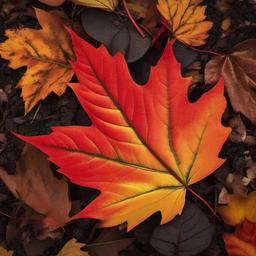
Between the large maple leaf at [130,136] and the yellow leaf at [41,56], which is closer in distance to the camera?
the large maple leaf at [130,136]

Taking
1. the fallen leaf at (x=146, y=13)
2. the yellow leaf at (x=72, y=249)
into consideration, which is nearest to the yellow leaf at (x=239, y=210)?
the yellow leaf at (x=72, y=249)

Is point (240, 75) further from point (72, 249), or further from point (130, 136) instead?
Result: point (72, 249)

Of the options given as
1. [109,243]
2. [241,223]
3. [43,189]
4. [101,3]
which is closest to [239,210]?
[241,223]

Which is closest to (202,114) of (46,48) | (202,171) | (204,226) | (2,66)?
(202,171)

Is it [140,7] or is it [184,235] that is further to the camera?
[140,7]

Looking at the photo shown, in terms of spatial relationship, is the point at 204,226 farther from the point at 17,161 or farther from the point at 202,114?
the point at 17,161

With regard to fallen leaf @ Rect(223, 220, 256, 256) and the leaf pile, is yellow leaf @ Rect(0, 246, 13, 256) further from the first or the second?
fallen leaf @ Rect(223, 220, 256, 256)

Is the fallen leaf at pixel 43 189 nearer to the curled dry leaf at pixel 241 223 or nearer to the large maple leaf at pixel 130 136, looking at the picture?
the large maple leaf at pixel 130 136
